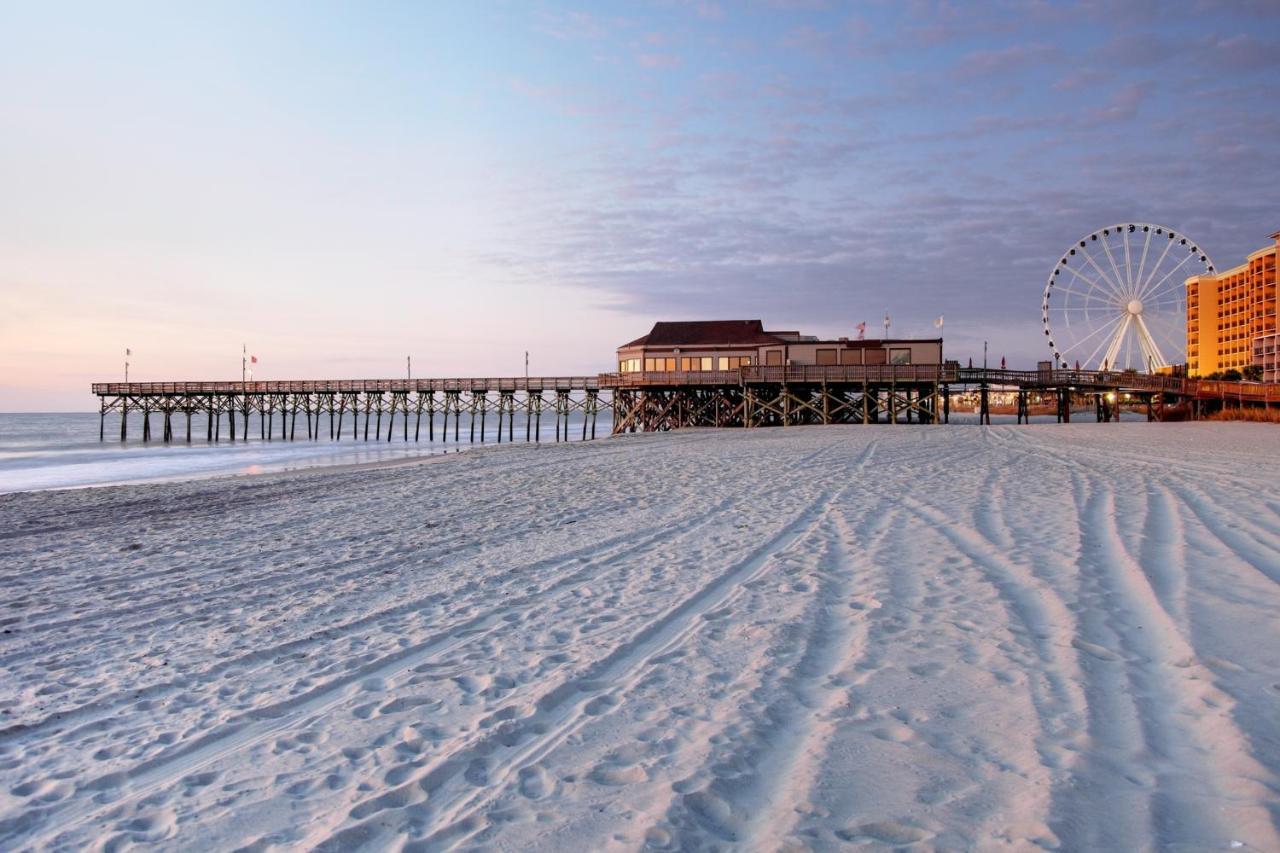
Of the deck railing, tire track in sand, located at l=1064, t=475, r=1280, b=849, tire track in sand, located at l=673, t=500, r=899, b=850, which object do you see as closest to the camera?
tire track in sand, located at l=1064, t=475, r=1280, b=849

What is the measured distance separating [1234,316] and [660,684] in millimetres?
126699

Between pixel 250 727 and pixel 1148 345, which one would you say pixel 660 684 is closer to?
pixel 250 727

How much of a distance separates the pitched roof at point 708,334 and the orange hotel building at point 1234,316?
55.5 m

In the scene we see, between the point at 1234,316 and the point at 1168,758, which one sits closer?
the point at 1168,758

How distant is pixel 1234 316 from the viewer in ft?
344

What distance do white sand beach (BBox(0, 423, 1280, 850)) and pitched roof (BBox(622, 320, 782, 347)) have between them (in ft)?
127

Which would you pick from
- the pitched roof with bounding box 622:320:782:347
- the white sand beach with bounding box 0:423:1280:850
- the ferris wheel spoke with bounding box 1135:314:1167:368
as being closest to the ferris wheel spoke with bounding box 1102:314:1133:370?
the ferris wheel spoke with bounding box 1135:314:1167:368

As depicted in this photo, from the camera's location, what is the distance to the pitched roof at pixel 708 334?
160 ft

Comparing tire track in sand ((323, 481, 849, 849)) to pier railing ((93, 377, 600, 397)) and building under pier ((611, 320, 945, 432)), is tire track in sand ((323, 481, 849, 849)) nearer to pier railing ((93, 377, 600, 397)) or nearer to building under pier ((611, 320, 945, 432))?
building under pier ((611, 320, 945, 432))

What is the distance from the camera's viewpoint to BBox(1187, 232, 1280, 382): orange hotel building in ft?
284

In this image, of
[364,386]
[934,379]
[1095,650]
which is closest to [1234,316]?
[934,379]

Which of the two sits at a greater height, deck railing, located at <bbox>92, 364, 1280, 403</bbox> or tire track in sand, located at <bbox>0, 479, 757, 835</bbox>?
deck railing, located at <bbox>92, 364, 1280, 403</bbox>

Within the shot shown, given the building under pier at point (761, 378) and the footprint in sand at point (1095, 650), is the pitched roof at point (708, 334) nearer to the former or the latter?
the building under pier at point (761, 378)

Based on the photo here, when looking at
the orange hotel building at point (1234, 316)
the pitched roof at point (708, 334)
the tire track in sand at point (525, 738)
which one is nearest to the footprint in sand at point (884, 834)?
the tire track in sand at point (525, 738)
